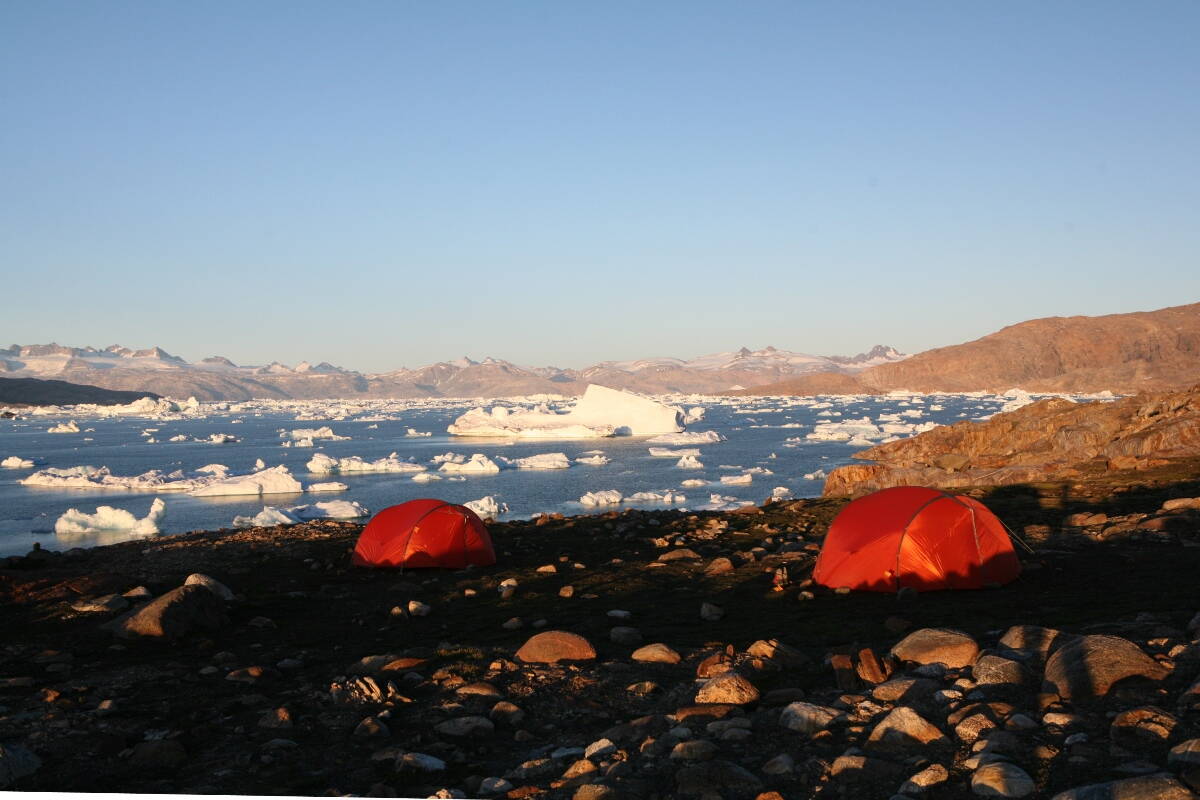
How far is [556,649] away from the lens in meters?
7.09

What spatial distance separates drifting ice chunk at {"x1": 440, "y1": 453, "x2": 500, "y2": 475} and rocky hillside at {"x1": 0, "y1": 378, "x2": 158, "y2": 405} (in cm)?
13901

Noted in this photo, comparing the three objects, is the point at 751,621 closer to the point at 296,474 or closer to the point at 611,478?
the point at 611,478

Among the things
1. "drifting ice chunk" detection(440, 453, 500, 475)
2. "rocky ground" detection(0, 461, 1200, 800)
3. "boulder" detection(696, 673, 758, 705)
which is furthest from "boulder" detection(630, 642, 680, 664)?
"drifting ice chunk" detection(440, 453, 500, 475)

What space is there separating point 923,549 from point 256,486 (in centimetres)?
3056

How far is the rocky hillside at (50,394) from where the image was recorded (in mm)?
152500

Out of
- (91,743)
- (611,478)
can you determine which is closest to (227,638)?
(91,743)

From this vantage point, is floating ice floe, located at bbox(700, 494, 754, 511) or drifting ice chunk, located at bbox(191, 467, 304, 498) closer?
floating ice floe, located at bbox(700, 494, 754, 511)

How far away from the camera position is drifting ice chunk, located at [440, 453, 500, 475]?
135ft

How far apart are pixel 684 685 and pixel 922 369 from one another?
200m

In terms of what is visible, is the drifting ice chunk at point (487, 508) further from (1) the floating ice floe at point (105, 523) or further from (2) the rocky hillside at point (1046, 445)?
(2) the rocky hillside at point (1046, 445)

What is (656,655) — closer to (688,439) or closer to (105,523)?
(105,523)

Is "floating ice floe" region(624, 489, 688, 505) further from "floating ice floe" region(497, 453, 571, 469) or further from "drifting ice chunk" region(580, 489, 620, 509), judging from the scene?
"floating ice floe" region(497, 453, 571, 469)

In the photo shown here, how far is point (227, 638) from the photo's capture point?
28.1 feet

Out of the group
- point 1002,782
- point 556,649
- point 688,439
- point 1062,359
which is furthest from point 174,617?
point 1062,359
